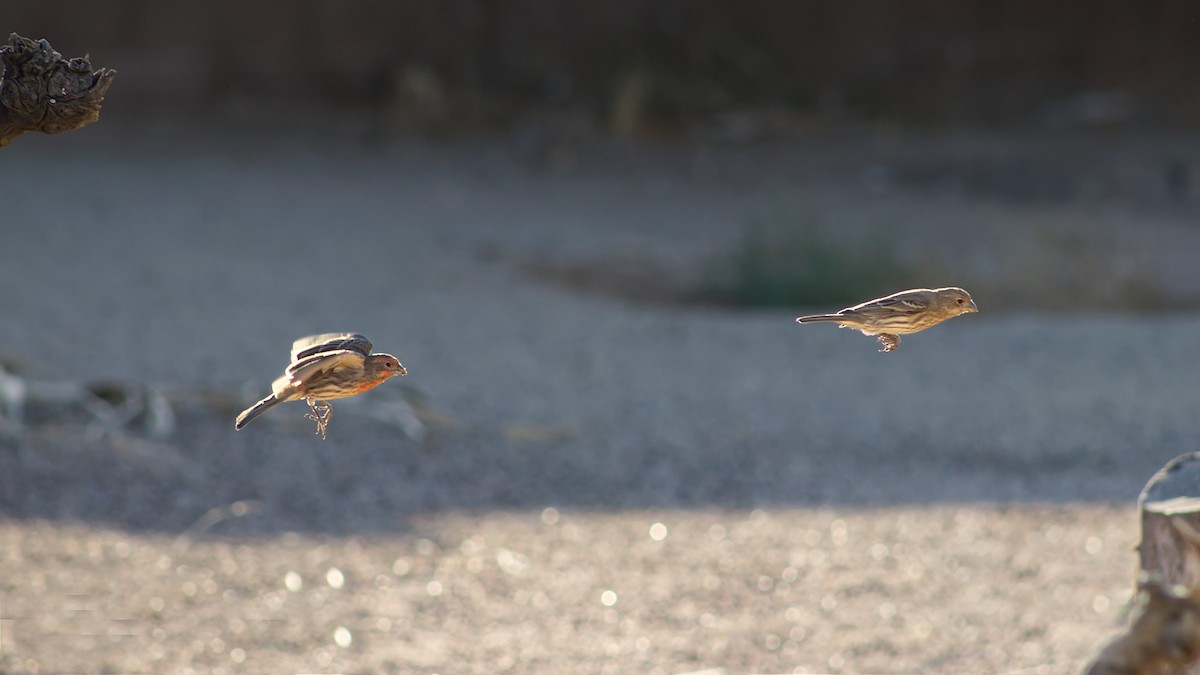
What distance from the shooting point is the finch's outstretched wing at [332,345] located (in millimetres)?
1040

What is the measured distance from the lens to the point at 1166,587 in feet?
5.18

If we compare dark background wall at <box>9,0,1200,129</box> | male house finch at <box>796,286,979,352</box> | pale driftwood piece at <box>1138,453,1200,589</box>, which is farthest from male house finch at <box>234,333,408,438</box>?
dark background wall at <box>9,0,1200,129</box>

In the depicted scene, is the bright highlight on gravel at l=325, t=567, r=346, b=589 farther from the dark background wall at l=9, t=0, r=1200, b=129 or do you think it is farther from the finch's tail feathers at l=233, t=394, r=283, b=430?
the dark background wall at l=9, t=0, r=1200, b=129

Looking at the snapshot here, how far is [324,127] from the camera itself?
11.3 meters

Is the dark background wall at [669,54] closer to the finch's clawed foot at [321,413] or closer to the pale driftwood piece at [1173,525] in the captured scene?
the pale driftwood piece at [1173,525]

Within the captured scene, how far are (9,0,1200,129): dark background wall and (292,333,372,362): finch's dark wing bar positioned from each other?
34.2ft

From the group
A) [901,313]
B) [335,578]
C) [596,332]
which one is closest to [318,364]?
[901,313]

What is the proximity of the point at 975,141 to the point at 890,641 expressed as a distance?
8221mm

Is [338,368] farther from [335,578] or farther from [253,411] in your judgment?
[335,578]

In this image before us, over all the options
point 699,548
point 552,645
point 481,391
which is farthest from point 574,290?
point 552,645

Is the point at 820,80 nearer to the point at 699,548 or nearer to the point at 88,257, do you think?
the point at 88,257

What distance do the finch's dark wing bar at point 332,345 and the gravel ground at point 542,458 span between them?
8.72 feet

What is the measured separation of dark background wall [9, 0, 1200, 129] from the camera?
11625 millimetres

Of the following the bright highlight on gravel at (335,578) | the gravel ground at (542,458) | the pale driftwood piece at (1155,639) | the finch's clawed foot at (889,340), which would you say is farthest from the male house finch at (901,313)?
the bright highlight on gravel at (335,578)
